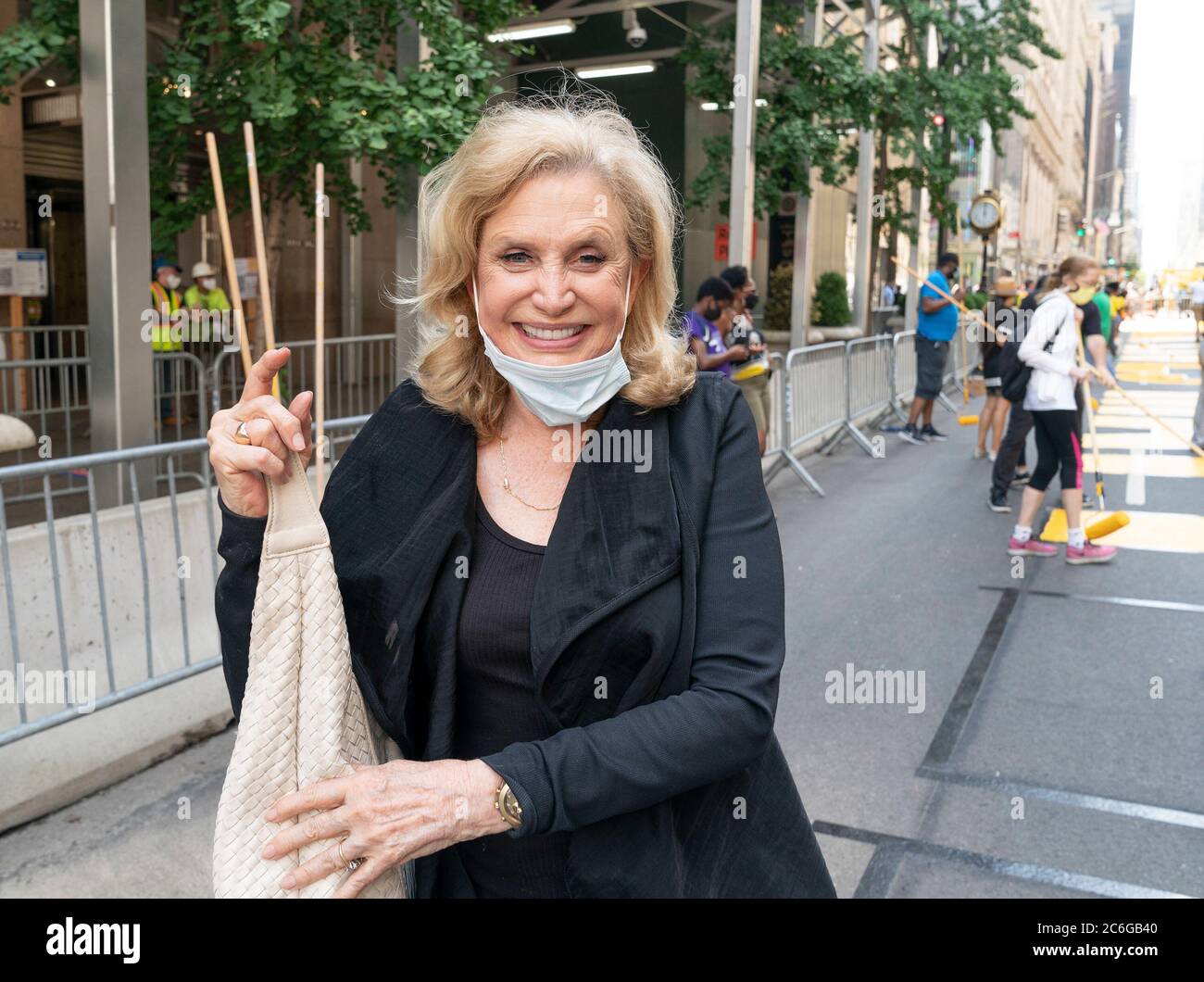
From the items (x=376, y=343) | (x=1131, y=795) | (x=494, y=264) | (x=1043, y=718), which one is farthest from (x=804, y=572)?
(x=376, y=343)

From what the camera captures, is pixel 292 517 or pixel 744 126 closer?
pixel 292 517

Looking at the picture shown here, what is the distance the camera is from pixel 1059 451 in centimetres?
837

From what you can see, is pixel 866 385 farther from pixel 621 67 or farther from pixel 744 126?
pixel 621 67

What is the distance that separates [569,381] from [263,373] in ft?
1.61

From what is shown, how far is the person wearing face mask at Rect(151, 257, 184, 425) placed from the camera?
30.7 ft

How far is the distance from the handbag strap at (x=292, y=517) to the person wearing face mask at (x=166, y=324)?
7.39 meters

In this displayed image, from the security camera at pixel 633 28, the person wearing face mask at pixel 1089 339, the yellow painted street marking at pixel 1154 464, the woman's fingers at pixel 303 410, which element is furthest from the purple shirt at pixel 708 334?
the security camera at pixel 633 28

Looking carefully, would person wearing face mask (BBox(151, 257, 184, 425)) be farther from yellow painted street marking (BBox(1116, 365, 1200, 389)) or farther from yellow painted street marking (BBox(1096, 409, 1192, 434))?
yellow painted street marking (BBox(1116, 365, 1200, 389))

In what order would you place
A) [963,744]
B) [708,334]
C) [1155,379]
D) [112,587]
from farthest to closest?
1. [1155,379]
2. [708,334]
3. [963,744]
4. [112,587]

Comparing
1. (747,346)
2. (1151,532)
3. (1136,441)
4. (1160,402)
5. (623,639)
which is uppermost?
(747,346)

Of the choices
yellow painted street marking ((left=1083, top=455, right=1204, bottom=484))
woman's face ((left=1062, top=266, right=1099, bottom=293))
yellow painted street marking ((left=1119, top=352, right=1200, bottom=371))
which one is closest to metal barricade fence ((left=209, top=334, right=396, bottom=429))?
woman's face ((left=1062, top=266, right=1099, bottom=293))

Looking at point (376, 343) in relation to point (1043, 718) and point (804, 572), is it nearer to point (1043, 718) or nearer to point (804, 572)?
point (804, 572)

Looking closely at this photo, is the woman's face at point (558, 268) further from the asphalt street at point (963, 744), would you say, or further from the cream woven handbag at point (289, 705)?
the asphalt street at point (963, 744)

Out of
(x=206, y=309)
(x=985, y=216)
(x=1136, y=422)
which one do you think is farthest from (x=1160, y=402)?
(x=206, y=309)
